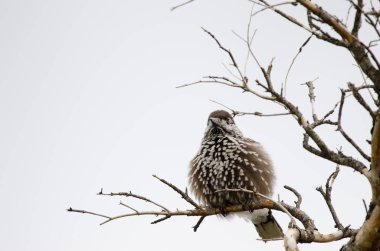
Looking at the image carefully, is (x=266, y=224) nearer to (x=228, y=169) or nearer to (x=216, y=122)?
(x=228, y=169)

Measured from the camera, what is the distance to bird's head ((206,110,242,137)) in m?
6.98

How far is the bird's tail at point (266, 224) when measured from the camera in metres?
6.77

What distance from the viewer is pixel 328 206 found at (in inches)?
168

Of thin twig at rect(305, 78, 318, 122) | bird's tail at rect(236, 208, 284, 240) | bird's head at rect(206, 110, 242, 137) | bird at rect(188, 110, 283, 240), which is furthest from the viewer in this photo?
bird's head at rect(206, 110, 242, 137)

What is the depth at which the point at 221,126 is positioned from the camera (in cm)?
702

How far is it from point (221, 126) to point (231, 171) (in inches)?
36.3

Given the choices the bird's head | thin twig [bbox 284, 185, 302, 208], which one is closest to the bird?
the bird's head

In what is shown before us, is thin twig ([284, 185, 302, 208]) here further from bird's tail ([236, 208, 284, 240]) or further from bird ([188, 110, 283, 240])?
bird's tail ([236, 208, 284, 240])

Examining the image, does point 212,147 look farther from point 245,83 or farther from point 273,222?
point 245,83

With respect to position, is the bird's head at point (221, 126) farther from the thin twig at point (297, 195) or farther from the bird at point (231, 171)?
the thin twig at point (297, 195)

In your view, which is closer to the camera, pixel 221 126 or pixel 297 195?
pixel 297 195

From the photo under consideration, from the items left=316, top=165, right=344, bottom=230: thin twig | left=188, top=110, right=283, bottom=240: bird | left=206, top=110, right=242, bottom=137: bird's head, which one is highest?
left=206, top=110, right=242, bottom=137: bird's head

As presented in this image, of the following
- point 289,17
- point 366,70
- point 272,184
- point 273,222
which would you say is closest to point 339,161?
point 366,70

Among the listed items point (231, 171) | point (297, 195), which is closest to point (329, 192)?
point (297, 195)
